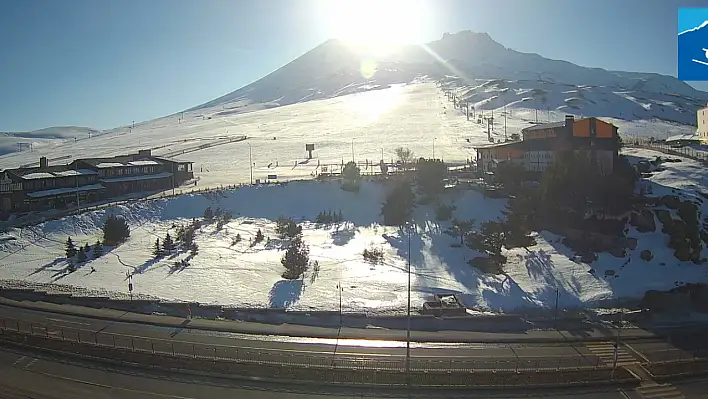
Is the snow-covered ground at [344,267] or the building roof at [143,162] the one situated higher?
the building roof at [143,162]

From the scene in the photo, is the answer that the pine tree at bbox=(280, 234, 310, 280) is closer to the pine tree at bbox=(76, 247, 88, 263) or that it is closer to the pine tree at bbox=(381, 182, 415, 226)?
the pine tree at bbox=(381, 182, 415, 226)

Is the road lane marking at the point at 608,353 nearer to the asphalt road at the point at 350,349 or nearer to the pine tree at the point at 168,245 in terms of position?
the asphalt road at the point at 350,349

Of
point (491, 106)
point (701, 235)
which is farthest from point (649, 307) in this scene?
point (491, 106)

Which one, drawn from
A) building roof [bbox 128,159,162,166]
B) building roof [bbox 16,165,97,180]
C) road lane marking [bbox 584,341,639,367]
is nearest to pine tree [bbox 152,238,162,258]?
building roof [bbox 16,165,97,180]

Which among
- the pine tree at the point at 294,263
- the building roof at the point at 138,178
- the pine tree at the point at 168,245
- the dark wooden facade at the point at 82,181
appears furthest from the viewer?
the building roof at the point at 138,178

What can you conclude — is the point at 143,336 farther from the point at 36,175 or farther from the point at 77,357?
the point at 36,175

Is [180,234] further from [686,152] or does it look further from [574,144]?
[686,152]

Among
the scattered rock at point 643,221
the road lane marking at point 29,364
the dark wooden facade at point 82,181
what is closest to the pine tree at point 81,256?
the dark wooden facade at point 82,181
